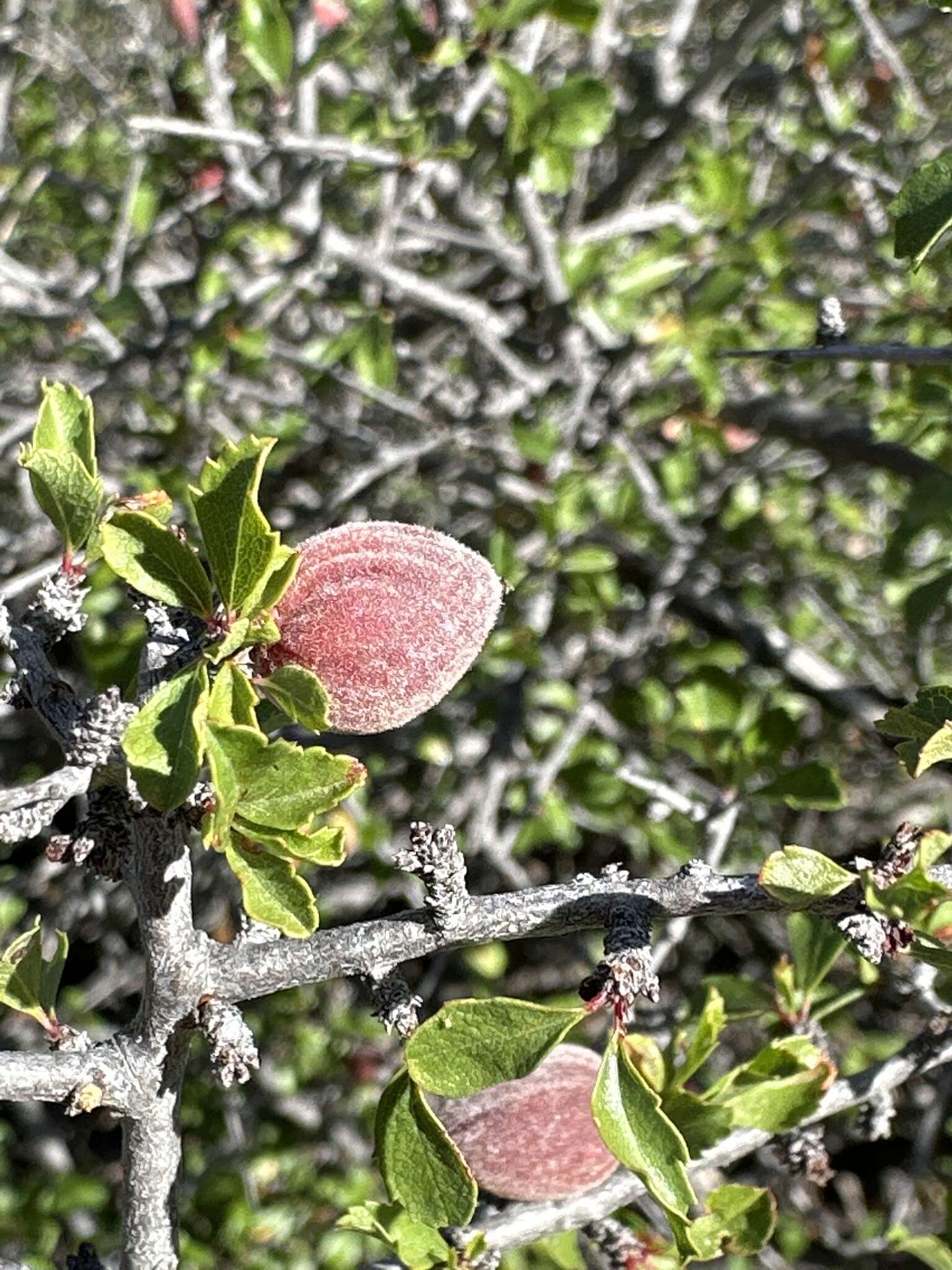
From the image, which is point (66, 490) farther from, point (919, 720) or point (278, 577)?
point (919, 720)

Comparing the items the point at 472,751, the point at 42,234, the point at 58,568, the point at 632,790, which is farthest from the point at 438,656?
the point at 42,234

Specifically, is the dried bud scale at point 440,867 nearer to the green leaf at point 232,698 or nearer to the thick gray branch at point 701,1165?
the green leaf at point 232,698

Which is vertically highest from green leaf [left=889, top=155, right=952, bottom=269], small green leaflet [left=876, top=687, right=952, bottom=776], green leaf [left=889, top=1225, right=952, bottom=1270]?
green leaf [left=889, top=155, right=952, bottom=269]

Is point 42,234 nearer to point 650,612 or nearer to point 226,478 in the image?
point 650,612

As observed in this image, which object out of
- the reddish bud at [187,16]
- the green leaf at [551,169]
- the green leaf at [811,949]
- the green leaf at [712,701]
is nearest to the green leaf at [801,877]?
the green leaf at [811,949]

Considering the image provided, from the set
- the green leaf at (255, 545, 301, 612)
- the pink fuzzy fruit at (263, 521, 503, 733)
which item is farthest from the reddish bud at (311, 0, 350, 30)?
the green leaf at (255, 545, 301, 612)

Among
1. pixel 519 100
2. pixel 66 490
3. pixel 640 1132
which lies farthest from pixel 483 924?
pixel 519 100

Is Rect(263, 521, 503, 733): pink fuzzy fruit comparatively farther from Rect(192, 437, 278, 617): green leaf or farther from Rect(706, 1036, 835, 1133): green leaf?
Rect(706, 1036, 835, 1133): green leaf
